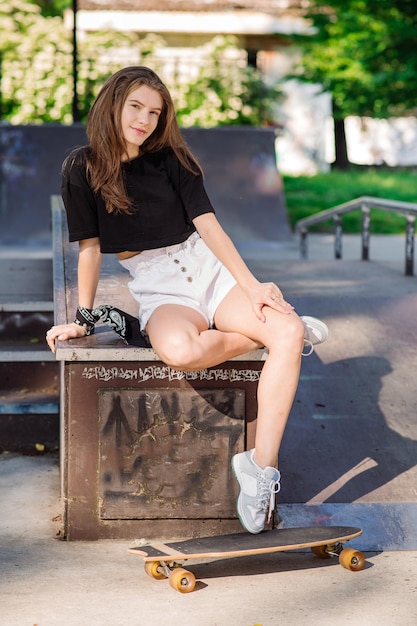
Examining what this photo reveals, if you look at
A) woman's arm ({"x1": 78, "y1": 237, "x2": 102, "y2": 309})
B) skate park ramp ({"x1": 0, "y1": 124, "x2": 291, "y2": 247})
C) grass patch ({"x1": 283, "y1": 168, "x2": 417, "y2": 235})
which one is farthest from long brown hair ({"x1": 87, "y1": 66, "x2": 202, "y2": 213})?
grass patch ({"x1": 283, "y1": 168, "x2": 417, "y2": 235})

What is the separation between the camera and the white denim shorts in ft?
14.5

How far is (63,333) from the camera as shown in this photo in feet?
14.4

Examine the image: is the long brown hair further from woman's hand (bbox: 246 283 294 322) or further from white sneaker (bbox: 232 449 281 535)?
white sneaker (bbox: 232 449 281 535)

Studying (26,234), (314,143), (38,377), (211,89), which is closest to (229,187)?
(26,234)

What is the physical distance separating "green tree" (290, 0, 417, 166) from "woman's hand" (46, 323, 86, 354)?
60.2 feet

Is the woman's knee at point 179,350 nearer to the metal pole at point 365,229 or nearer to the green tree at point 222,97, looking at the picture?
the metal pole at point 365,229

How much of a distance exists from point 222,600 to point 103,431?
91 centimetres

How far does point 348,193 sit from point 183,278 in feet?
52.9

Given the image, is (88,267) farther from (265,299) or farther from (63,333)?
(265,299)

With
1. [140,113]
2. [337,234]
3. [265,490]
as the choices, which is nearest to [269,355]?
[265,490]

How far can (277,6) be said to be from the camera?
30484mm

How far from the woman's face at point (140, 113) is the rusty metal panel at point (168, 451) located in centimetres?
108

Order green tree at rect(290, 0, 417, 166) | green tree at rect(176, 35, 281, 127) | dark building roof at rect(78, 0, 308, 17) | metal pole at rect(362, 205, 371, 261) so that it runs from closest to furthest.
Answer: metal pole at rect(362, 205, 371, 261) < green tree at rect(176, 35, 281, 127) < green tree at rect(290, 0, 417, 166) < dark building roof at rect(78, 0, 308, 17)

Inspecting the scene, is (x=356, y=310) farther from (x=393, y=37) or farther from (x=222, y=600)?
(x=393, y=37)
